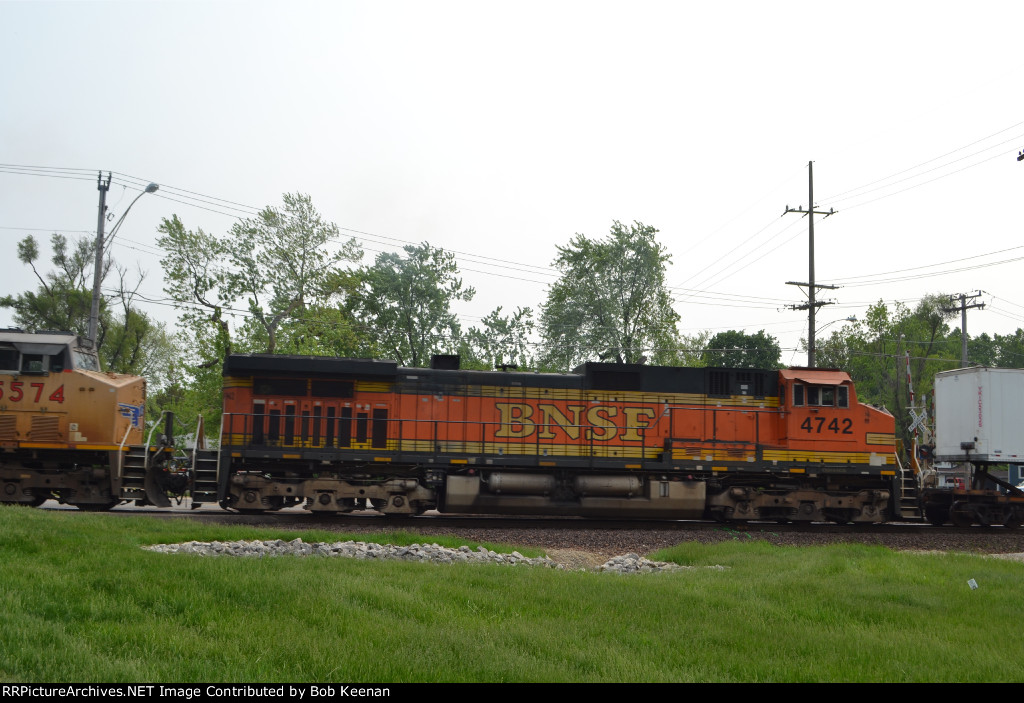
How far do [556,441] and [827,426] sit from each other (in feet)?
20.0

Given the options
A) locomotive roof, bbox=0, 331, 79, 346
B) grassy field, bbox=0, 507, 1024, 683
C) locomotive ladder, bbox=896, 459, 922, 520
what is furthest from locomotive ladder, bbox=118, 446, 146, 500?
locomotive ladder, bbox=896, 459, 922, 520

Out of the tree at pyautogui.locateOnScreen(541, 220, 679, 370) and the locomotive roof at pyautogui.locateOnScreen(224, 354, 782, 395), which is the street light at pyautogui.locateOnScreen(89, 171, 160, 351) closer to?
the locomotive roof at pyautogui.locateOnScreen(224, 354, 782, 395)

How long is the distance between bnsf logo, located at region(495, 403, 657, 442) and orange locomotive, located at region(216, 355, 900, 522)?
3 cm

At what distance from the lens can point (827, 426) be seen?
669 inches

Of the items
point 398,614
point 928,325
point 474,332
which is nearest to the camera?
point 398,614

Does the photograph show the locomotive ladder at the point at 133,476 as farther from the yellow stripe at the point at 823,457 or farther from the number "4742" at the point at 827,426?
the number "4742" at the point at 827,426

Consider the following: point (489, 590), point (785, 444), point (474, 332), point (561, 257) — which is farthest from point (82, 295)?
point (489, 590)

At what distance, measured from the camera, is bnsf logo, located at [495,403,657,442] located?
54.6 feet

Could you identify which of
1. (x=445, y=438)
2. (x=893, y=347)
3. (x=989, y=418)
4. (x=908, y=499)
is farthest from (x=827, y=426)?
(x=893, y=347)

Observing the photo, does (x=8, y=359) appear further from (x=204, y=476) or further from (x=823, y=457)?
(x=823, y=457)

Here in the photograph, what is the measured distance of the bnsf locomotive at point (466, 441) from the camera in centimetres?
1508
